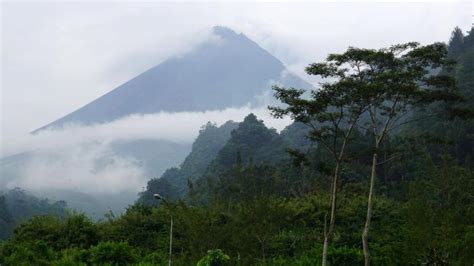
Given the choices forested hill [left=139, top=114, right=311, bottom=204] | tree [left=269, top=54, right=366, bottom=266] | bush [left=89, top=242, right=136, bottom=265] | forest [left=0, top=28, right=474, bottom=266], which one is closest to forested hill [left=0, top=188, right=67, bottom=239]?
forested hill [left=139, top=114, right=311, bottom=204]

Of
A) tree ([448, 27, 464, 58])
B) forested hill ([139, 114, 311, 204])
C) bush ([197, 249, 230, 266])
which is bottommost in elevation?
bush ([197, 249, 230, 266])

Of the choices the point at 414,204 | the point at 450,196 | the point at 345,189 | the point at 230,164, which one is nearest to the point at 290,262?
the point at 414,204

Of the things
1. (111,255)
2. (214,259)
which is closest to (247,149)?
(111,255)

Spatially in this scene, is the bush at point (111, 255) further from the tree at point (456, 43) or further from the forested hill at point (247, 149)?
the tree at point (456, 43)

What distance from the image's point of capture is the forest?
834 inches

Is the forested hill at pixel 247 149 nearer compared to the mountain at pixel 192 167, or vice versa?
the forested hill at pixel 247 149

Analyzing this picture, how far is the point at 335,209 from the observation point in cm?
2639

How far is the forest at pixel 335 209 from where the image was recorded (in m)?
21.2

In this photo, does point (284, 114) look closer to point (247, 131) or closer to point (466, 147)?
point (466, 147)

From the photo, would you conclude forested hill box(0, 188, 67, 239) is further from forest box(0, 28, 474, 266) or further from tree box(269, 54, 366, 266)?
tree box(269, 54, 366, 266)

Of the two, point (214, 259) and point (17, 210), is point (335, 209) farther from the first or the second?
point (17, 210)

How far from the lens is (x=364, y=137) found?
2128 inches

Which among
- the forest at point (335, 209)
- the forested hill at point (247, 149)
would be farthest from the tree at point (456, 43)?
the forested hill at point (247, 149)

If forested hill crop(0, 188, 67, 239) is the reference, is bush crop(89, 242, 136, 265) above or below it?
below
